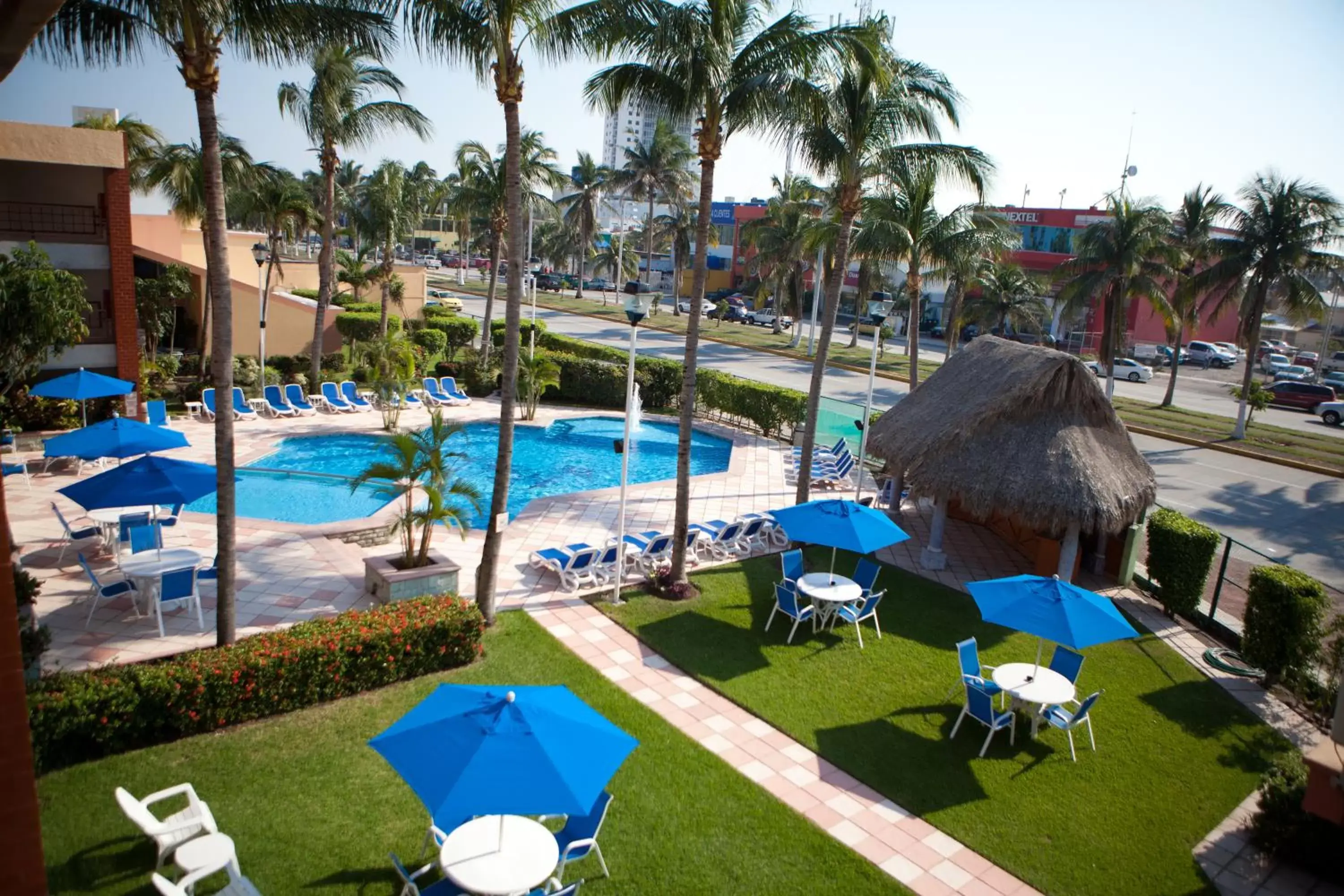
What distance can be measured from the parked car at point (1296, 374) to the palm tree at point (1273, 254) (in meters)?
20.6

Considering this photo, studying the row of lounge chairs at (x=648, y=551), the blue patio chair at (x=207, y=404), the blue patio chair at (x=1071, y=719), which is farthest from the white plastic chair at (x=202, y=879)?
the blue patio chair at (x=207, y=404)

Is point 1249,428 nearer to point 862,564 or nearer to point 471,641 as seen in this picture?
point 862,564

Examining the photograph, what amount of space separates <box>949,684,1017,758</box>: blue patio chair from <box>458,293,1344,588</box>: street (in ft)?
37.1

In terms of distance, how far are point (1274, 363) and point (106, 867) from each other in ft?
204

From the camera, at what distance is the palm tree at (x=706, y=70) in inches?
470

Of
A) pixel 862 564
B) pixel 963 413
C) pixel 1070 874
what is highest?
pixel 963 413

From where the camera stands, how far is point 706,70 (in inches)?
480

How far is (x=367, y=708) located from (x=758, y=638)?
550 cm

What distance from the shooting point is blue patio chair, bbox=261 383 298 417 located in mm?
23391

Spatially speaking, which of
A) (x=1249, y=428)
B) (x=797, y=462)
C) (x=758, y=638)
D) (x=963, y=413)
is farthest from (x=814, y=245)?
(x=1249, y=428)

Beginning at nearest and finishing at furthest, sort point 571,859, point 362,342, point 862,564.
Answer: point 571,859, point 862,564, point 362,342

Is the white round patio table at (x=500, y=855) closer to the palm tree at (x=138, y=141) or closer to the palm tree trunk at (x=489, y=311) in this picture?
the palm tree trunk at (x=489, y=311)

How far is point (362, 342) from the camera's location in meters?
28.6

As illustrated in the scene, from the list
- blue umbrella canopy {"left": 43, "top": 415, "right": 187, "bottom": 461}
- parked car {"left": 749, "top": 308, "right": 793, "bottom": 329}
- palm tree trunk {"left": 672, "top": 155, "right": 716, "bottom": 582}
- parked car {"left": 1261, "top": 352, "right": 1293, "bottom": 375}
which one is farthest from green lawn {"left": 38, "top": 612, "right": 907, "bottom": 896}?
parked car {"left": 1261, "top": 352, "right": 1293, "bottom": 375}
